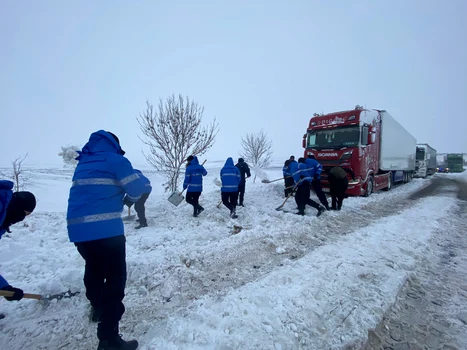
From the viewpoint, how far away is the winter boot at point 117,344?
83.0 inches

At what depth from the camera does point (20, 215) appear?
229 centimetres

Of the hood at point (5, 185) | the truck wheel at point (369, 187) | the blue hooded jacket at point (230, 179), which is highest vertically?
the hood at point (5, 185)

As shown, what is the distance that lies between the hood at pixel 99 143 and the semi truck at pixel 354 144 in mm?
8525

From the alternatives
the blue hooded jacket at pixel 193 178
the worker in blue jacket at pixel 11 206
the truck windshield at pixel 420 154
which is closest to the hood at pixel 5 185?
the worker in blue jacket at pixel 11 206

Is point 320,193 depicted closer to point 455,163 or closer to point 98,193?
point 98,193

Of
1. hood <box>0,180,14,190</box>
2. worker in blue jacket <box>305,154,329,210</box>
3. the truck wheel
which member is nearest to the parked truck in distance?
the truck wheel

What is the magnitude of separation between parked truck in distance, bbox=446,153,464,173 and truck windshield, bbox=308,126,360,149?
140 feet

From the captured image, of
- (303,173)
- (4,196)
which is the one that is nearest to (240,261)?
(4,196)

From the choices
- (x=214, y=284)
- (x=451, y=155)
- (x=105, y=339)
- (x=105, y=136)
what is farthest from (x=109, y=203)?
(x=451, y=155)

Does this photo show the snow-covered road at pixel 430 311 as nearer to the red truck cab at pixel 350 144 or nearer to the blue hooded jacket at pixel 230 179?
the blue hooded jacket at pixel 230 179

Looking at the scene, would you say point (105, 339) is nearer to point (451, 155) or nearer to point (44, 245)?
point (44, 245)

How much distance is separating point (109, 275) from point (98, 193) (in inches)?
32.3

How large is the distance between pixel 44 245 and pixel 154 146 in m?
7.43

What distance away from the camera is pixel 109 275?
7.26 feet
